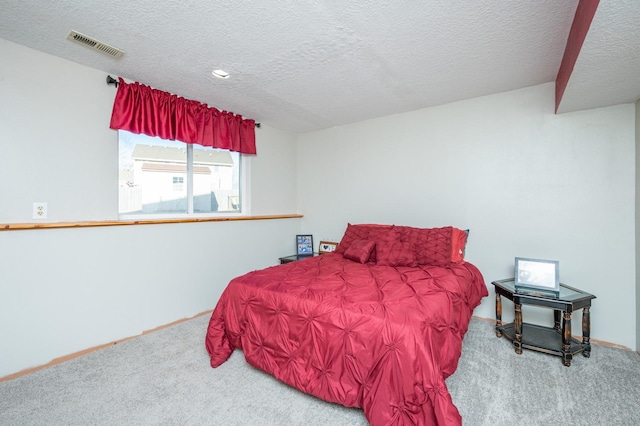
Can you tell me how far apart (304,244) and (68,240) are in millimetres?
2634

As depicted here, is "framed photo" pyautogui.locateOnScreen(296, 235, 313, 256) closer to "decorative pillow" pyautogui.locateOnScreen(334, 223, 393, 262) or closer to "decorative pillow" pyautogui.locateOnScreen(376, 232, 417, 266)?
"decorative pillow" pyautogui.locateOnScreen(334, 223, 393, 262)

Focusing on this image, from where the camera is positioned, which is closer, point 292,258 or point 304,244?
point 292,258

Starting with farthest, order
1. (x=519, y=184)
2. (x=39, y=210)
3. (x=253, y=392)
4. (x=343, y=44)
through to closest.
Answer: (x=519, y=184)
(x=39, y=210)
(x=343, y=44)
(x=253, y=392)

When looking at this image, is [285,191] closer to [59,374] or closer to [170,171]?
[170,171]

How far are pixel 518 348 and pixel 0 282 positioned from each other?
376 centimetres

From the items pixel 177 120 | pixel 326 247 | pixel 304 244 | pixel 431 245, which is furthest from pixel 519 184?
pixel 177 120

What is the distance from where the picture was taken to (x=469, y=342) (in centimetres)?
237

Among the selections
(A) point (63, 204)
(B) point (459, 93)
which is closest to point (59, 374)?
(A) point (63, 204)

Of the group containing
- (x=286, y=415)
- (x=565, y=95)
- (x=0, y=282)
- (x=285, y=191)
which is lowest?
(x=286, y=415)

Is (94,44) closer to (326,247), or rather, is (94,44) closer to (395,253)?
(395,253)

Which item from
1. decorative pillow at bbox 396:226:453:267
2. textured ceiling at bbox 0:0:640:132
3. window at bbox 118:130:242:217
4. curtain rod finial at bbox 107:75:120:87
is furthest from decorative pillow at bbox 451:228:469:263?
curtain rod finial at bbox 107:75:120:87

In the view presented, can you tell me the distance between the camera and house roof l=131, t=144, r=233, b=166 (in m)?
2.74

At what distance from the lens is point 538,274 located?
7.57ft

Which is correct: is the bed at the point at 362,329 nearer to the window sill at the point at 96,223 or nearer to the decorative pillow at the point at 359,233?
the decorative pillow at the point at 359,233
